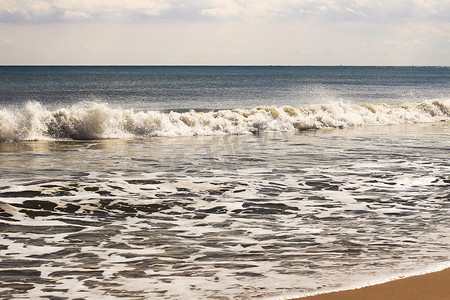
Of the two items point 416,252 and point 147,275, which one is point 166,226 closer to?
point 147,275

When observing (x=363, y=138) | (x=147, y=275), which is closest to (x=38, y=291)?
(x=147, y=275)

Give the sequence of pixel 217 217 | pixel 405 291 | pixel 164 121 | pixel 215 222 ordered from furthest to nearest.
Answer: pixel 164 121 < pixel 217 217 < pixel 215 222 < pixel 405 291

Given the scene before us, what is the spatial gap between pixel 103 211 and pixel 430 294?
479 centimetres

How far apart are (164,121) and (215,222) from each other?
13.2 m

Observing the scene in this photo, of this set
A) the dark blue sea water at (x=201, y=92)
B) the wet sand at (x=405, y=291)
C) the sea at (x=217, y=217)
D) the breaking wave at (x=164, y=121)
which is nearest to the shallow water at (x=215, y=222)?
the sea at (x=217, y=217)

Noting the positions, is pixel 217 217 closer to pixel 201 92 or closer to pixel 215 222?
pixel 215 222

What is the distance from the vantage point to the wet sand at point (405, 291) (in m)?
4.76

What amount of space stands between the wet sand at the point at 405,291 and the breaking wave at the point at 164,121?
1499cm

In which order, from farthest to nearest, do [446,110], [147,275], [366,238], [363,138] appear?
1. [446,110]
2. [363,138]
3. [366,238]
4. [147,275]

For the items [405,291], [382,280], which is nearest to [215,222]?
[382,280]

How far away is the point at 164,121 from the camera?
20234 millimetres

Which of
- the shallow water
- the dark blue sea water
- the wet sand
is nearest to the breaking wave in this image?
the shallow water

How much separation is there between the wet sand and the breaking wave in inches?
590

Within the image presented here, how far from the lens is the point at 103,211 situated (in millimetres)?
7930
